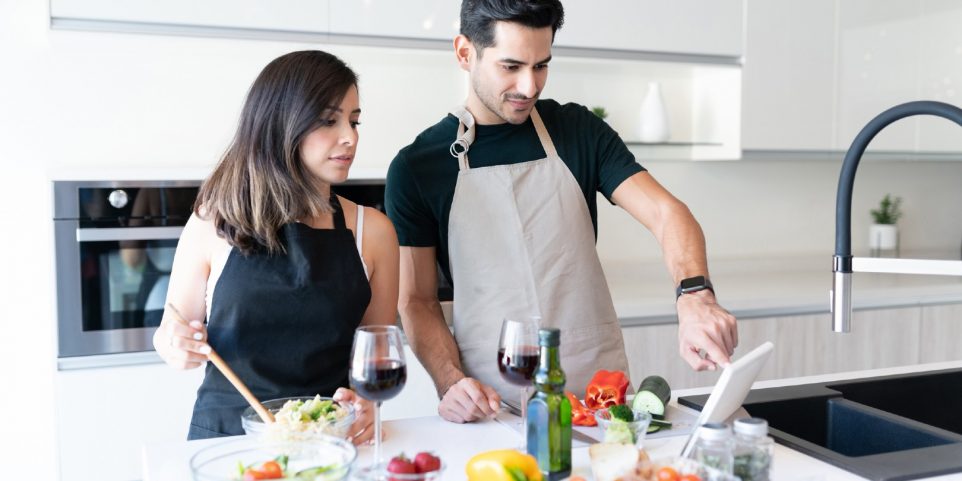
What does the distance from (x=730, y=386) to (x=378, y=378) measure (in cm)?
50

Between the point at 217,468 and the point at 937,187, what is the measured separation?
4.18 metres

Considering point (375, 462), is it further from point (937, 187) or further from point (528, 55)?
point (937, 187)

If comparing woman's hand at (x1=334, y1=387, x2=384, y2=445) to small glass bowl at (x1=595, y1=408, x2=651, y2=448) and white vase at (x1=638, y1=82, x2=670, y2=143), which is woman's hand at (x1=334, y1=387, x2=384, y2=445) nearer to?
small glass bowl at (x1=595, y1=408, x2=651, y2=448)

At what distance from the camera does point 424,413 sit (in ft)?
9.61

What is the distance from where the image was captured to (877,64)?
3754mm

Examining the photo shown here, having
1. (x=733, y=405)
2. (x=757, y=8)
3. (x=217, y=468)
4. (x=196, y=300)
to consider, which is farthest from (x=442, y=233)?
(x=757, y=8)

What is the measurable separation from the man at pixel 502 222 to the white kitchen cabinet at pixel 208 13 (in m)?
1.06

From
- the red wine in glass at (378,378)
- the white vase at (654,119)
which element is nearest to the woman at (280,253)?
the red wine in glass at (378,378)

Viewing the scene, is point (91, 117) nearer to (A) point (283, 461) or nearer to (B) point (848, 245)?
(A) point (283, 461)

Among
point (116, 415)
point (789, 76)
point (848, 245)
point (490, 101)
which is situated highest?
point (789, 76)

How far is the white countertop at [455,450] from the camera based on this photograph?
4.44ft

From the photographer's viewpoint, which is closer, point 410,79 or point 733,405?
point 733,405

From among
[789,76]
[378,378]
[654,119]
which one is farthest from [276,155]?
[789,76]

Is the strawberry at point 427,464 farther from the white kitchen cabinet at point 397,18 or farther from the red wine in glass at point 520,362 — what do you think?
the white kitchen cabinet at point 397,18
